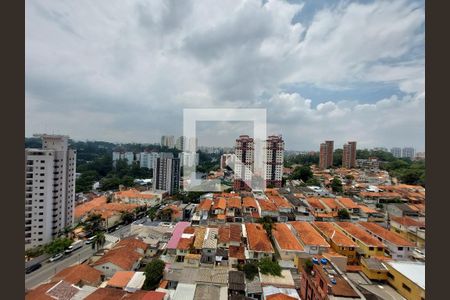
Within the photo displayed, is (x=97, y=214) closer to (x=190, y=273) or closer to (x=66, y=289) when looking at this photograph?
(x=66, y=289)

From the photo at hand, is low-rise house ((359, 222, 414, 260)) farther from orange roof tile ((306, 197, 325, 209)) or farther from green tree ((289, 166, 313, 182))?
green tree ((289, 166, 313, 182))

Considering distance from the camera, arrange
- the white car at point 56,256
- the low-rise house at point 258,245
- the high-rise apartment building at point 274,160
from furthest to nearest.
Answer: the high-rise apartment building at point 274,160 → the white car at point 56,256 → the low-rise house at point 258,245

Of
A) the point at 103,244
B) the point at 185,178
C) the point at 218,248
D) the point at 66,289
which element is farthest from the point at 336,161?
the point at 66,289

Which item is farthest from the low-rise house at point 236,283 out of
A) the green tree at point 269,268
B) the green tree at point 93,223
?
the green tree at point 93,223

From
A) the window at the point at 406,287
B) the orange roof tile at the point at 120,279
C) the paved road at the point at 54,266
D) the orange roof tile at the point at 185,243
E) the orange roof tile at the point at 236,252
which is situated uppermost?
the orange roof tile at the point at 185,243

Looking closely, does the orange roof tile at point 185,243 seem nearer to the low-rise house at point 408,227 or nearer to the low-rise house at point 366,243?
the low-rise house at point 366,243

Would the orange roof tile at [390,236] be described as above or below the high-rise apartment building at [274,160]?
below

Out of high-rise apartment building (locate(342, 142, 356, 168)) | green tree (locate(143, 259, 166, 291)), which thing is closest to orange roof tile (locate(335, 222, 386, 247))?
green tree (locate(143, 259, 166, 291))
